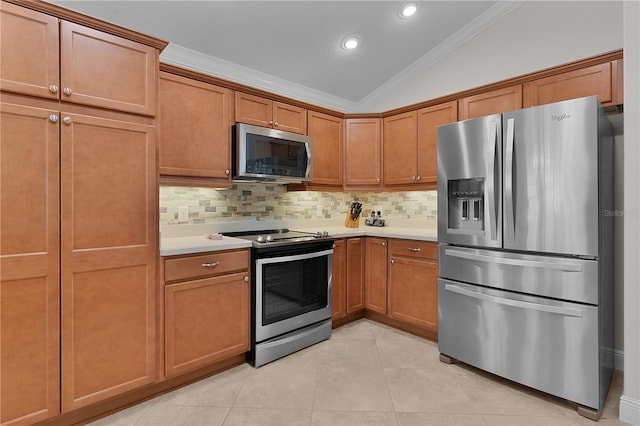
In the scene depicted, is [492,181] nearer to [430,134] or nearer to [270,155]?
[430,134]

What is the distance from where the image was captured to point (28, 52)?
1.61 meters

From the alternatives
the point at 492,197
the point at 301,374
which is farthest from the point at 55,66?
the point at 492,197

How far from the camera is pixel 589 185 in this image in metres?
1.86

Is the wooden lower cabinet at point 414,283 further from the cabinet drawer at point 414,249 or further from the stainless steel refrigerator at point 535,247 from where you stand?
the stainless steel refrigerator at point 535,247

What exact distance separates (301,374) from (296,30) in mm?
2798

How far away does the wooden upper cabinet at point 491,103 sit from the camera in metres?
2.71

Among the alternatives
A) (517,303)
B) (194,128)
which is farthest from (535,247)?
(194,128)

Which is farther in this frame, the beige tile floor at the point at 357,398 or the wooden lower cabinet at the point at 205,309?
the wooden lower cabinet at the point at 205,309

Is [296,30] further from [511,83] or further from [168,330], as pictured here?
[168,330]

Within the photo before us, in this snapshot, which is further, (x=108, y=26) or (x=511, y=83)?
(x=511, y=83)

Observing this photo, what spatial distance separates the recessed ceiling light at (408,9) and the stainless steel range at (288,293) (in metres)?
2.10

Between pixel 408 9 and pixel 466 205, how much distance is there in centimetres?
182

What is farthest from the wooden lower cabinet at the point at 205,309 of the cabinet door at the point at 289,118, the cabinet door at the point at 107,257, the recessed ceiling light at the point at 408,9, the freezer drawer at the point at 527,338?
the recessed ceiling light at the point at 408,9

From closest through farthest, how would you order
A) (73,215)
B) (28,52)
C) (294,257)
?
(28,52) < (73,215) < (294,257)
